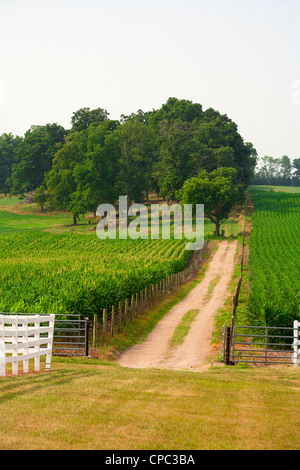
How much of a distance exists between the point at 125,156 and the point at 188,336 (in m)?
82.4

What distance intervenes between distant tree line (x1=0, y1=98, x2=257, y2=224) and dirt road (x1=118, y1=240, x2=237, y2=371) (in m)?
44.7

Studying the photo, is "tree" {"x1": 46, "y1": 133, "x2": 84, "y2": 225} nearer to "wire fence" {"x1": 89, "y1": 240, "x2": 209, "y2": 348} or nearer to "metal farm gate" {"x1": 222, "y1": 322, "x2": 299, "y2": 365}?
"wire fence" {"x1": 89, "y1": 240, "x2": 209, "y2": 348}

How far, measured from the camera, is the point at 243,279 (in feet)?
164

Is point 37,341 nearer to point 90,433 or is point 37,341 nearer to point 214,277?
point 90,433

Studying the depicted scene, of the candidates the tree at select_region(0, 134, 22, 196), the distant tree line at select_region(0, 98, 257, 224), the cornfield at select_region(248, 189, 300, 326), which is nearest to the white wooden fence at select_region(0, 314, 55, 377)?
the cornfield at select_region(248, 189, 300, 326)

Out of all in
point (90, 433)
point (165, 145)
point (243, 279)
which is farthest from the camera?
point (165, 145)

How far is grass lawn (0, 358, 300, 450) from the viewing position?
8.40 meters

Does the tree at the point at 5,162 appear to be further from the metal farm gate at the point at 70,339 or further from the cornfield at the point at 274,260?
the metal farm gate at the point at 70,339

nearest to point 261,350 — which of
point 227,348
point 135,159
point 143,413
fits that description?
point 227,348

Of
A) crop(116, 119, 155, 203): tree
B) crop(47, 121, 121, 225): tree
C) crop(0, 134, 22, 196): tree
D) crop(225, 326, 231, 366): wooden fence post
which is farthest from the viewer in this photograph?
crop(0, 134, 22, 196): tree

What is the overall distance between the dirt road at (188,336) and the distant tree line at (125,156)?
4467 centimetres

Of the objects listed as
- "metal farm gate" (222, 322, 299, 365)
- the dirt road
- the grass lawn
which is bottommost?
the dirt road
